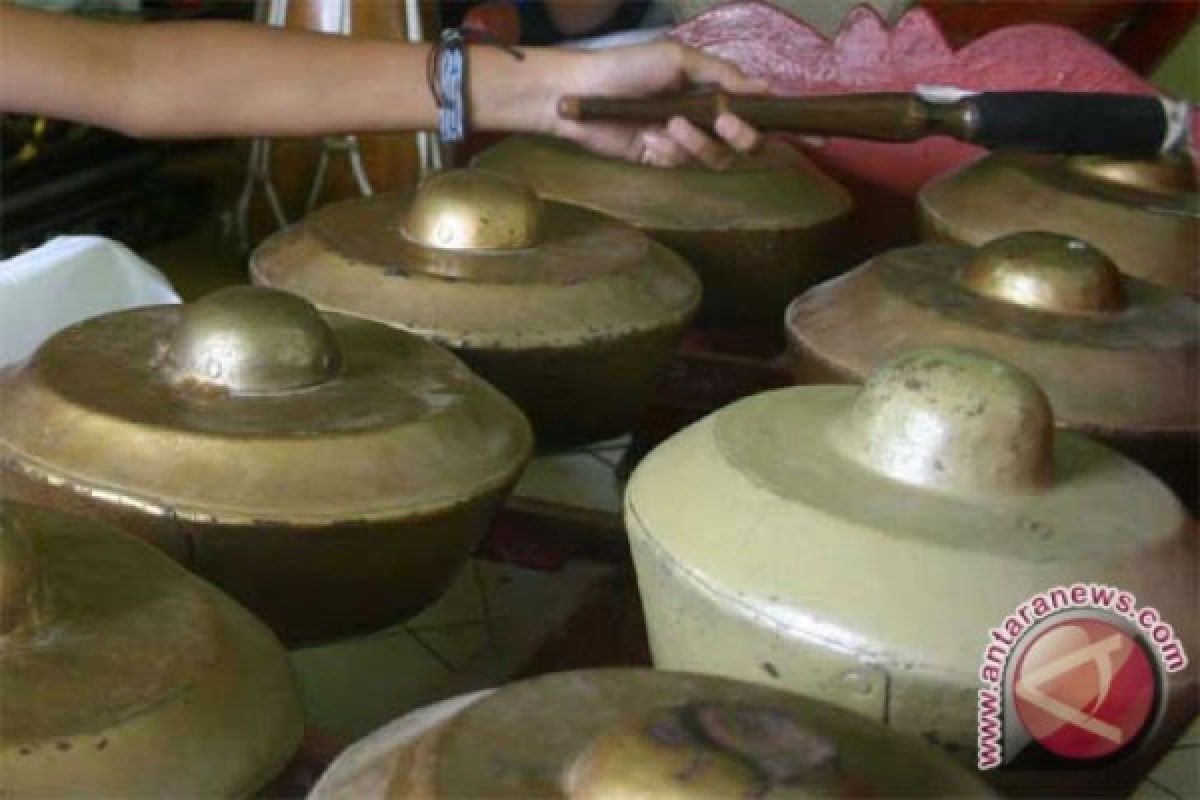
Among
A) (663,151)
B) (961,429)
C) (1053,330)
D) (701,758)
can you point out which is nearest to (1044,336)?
(1053,330)

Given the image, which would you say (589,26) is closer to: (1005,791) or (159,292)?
(159,292)

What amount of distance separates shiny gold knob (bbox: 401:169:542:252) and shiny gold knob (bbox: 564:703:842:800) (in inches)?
29.5

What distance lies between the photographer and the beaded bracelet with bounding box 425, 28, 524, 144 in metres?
1.64

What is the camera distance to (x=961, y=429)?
88 cm

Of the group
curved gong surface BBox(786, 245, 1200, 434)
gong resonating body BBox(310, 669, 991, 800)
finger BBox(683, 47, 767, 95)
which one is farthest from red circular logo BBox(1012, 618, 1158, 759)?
finger BBox(683, 47, 767, 95)

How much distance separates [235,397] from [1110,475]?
0.56 m

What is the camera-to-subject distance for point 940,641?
801 mm

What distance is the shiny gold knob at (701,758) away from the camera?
0.58 metres

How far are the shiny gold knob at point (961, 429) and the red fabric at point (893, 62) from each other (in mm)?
938

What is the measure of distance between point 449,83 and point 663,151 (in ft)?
0.79

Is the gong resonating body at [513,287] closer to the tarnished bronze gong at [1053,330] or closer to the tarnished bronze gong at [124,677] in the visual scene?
the tarnished bronze gong at [1053,330]

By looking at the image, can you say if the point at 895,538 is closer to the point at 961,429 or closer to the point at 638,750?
the point at 961,429

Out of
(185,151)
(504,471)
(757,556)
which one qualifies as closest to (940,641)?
(757,556)

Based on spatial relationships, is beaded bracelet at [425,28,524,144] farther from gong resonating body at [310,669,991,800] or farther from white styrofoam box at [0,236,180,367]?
gong resonating body at [310,669,991,800]
